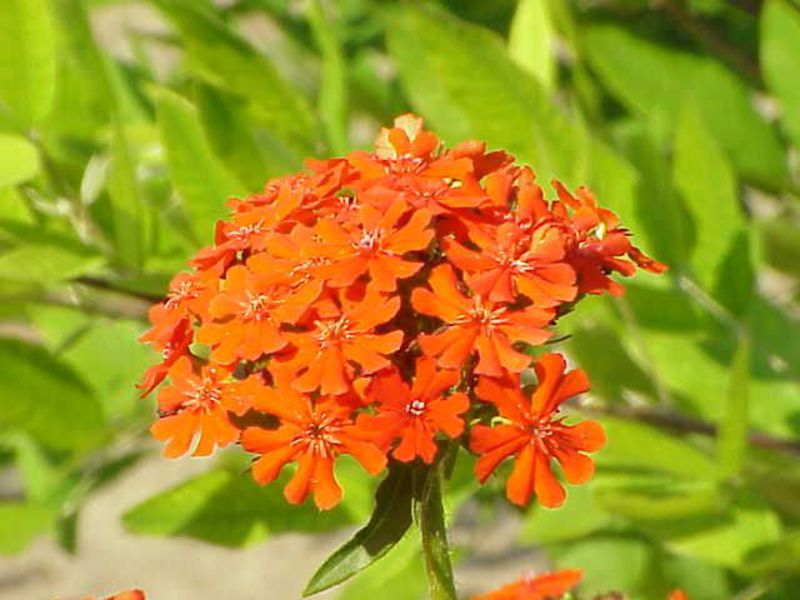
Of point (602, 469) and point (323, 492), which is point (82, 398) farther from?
point (323, 492)

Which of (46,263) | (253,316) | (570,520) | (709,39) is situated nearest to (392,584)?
(570,520)

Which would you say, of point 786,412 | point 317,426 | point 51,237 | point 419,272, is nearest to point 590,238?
point 419,272

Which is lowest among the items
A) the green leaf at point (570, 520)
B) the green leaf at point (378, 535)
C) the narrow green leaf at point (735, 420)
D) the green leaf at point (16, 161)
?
the green leaf at point (570, 520)

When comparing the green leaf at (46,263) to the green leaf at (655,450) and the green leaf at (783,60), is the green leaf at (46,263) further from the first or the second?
the green leaf at (783,60)

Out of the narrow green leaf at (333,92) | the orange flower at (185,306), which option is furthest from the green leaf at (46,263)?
the orange flower at (185,306)

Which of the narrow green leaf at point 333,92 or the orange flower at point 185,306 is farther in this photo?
the narrow green leaf at point 333,92

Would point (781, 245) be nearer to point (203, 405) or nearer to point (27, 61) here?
point (27, 61)
